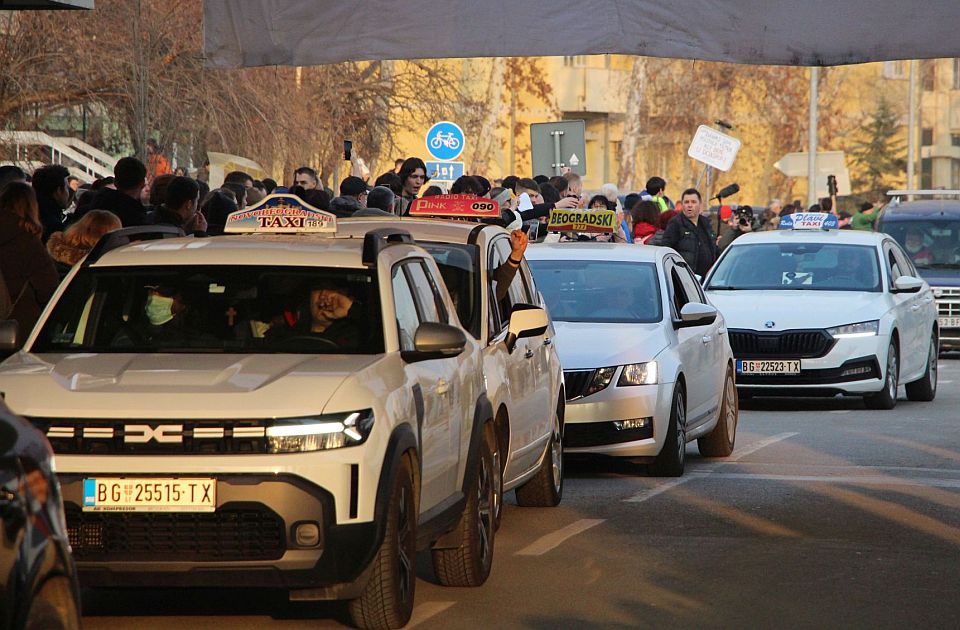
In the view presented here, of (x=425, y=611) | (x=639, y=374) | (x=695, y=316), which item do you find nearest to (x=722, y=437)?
(x=695, y=316)

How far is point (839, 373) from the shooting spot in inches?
735

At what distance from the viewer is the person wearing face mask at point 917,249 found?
2845 centimetres

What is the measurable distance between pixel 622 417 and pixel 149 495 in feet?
20.3

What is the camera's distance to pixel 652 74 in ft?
242

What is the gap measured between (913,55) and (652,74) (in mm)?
62136

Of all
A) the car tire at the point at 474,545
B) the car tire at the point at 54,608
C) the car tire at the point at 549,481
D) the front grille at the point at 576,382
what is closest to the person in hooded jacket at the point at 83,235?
the car tire at the point at 549,481

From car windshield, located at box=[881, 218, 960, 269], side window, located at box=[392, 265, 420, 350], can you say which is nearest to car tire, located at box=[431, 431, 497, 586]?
side window, located at box=[392, 265, 420, 350]

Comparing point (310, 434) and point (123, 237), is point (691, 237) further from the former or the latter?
point (310, 434)

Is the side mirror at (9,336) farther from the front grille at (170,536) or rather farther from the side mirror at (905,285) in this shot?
the side mirror at (905,285)

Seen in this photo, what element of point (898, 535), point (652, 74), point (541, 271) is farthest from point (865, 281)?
point (652, 74)

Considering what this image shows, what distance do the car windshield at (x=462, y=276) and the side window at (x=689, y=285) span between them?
447 cm

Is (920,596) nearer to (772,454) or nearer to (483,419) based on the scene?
(483,419)

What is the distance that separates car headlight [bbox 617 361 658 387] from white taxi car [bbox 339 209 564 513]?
130cm

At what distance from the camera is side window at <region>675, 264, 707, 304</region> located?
15.0 m
